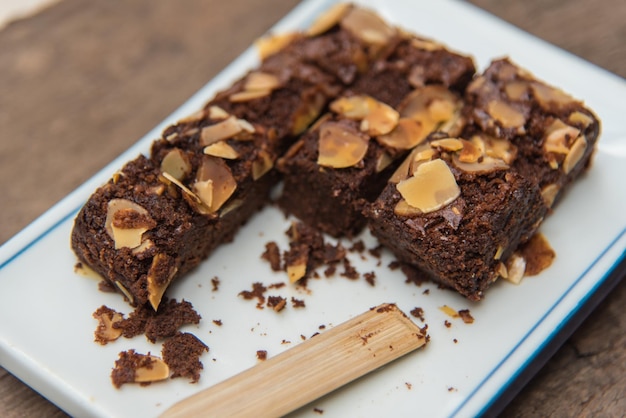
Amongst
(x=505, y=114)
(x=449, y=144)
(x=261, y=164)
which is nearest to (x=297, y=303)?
(x=261, y=164)

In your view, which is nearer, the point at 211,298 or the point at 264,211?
the point at 211,298

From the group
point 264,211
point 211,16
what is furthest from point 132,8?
point 264,211

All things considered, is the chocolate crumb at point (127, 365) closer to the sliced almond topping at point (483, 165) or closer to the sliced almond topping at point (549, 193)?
the sliced almond topping at point (483, 165)

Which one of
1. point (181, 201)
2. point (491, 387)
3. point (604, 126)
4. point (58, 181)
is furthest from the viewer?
point (58, 181)

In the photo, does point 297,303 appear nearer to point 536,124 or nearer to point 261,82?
point 261,82

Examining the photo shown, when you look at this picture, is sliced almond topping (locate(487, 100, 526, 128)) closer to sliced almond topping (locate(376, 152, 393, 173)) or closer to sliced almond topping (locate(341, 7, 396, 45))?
sliced almond topping (locate(376, 152, 393, 173))

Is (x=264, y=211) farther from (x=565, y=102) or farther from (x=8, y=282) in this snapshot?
(x=565, y=102)

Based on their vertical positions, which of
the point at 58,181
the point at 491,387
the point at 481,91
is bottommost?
the point at 58,181

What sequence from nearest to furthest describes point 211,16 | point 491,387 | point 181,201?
1. point 491,387
2. point 181,201
3. point 211,16

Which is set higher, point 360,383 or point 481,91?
point 481,91
